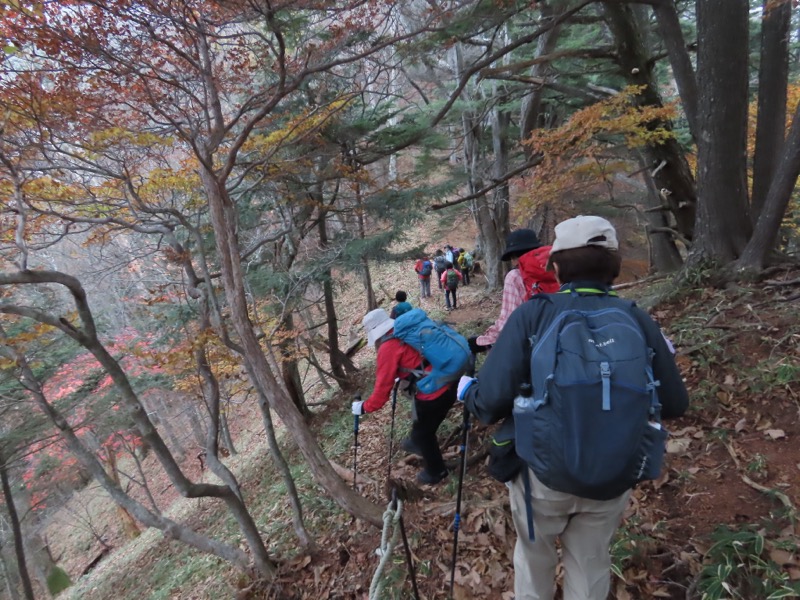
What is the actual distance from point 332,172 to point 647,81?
231 inches

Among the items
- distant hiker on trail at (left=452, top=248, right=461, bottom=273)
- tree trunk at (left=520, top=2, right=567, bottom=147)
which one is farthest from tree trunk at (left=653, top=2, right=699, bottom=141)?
distant hiker on trail at (left=452, top=248, right=461, bottom=273)

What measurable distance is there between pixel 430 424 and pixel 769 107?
6072 millimetres

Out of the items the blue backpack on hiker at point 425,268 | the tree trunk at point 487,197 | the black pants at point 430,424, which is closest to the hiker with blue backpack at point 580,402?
the black pants at point 430,424

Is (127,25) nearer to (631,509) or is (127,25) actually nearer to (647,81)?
(631,509)

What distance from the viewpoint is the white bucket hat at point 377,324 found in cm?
343

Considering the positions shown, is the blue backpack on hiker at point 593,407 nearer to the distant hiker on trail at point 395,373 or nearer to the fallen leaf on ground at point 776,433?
the distant hiker on trail at point 395,373

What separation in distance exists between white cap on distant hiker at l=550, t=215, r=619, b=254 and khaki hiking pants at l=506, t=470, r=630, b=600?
1062mm

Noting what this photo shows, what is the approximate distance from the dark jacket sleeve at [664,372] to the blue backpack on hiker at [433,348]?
1739 mm

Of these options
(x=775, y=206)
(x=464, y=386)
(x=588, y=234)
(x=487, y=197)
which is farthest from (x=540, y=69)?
(x=464, y=386)

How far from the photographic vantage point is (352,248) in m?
9.09

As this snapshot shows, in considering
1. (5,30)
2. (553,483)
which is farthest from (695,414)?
(5,30)

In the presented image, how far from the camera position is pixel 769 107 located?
5.23 m

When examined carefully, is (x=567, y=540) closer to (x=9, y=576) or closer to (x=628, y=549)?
(x=628, y=549)

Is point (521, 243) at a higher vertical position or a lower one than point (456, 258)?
higher
